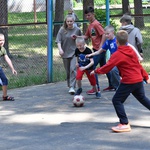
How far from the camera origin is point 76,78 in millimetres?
10180

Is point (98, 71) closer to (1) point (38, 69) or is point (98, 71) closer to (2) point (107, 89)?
(2) point (107, 89)

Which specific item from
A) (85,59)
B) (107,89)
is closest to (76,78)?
(85,59)

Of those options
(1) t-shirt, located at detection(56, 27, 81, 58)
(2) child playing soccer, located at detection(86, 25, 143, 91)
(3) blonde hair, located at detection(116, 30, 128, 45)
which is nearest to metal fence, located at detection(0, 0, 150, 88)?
(1) t-shirt, located at detection(56, 27, 81, 58)

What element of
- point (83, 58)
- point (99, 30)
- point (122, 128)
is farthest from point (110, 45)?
point (122, 128)

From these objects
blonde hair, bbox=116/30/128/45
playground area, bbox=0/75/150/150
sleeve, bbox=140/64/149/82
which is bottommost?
playground area, bbox=0/75/150/150

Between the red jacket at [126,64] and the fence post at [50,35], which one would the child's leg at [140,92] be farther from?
the fence post at [50,35]

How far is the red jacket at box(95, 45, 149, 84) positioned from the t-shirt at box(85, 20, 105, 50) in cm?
316

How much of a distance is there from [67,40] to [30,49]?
692 cm

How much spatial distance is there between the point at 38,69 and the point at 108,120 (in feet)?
20.9

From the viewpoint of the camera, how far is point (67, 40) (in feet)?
36.0

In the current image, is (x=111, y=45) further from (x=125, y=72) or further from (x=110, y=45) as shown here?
(x=125, y=72)

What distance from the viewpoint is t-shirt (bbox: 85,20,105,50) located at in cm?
1072

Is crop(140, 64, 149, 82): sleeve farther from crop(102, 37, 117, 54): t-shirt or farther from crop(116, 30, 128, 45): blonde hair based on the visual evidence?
crop(102, 37, 117, 54): t-shirt

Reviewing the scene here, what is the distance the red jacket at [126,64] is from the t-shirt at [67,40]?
3.41 m
